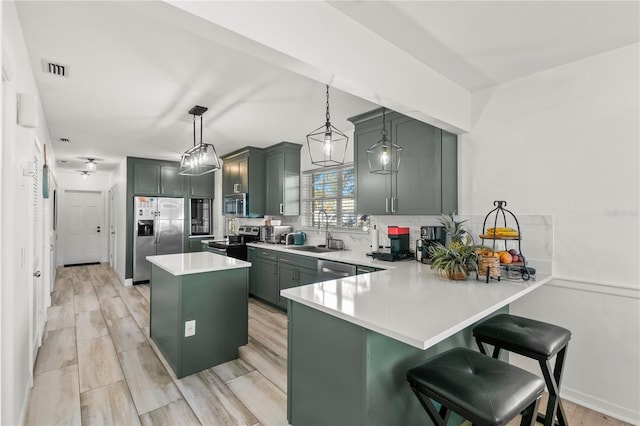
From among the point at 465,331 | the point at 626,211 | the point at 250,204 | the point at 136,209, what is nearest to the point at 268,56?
the point at 465,331

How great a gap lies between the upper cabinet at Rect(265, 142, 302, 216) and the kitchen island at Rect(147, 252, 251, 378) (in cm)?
202

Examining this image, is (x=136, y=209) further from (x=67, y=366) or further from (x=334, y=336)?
(x=334, y=336)

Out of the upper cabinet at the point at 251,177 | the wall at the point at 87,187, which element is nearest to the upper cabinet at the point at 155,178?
the upper cabinet at the point at 251,177

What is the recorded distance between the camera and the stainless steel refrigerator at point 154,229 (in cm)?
603

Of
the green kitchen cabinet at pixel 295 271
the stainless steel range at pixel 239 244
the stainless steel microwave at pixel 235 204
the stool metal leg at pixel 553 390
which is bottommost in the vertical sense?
the stool metal leg at pixel 553 390

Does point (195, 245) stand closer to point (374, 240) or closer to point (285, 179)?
point (285, 179)

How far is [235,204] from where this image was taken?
5.56 metres

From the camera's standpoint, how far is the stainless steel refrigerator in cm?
603

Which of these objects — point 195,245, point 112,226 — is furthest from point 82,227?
point 195,245

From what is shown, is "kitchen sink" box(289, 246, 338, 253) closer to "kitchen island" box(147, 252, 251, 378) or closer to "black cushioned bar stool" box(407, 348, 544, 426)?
"kitchen island" box(147, 252, 251, 378)

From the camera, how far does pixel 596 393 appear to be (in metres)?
2.26

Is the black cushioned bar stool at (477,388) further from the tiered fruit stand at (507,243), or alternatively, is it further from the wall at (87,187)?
the wall at (87,187)

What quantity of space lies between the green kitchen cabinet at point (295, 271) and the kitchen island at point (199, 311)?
3.18ft

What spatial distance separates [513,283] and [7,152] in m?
3.10
